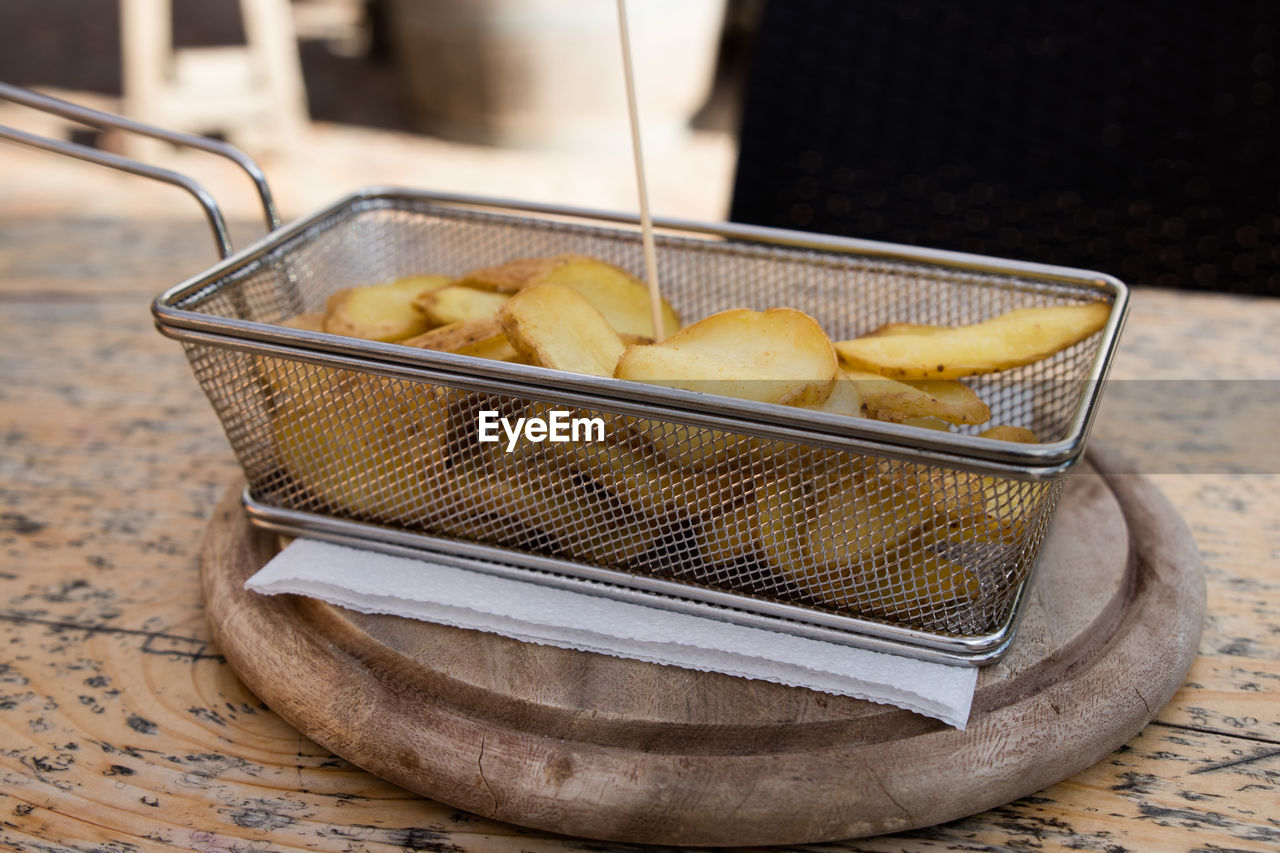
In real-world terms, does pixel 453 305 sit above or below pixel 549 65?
above

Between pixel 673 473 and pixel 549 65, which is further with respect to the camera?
pixel 549 65

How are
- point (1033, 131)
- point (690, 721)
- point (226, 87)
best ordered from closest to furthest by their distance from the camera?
point (690, 721), point (1033, 131), point (226, 87)

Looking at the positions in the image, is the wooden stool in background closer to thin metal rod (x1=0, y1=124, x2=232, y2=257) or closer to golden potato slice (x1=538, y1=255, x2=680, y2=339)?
thin metal rod (x1=0, y1=124, x2=232, y2=257)

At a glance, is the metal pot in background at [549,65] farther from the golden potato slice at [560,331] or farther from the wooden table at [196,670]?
the golden potato slice at [560,331]

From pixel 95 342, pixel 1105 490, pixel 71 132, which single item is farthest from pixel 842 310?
pixel 71 132

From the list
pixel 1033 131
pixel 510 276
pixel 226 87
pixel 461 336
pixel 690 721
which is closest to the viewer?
pixel 690 721

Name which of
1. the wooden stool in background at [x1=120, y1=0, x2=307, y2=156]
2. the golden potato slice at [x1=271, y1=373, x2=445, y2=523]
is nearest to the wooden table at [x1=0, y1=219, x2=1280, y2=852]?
the golden potato slice at [x1=271, y1=373, x2=445, y2=523]

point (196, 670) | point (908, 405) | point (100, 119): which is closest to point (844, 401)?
point (908, 405)

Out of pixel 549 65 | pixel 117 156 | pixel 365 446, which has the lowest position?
pixel 549 65

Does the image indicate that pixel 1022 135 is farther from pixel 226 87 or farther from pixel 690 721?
pixel 226 87
